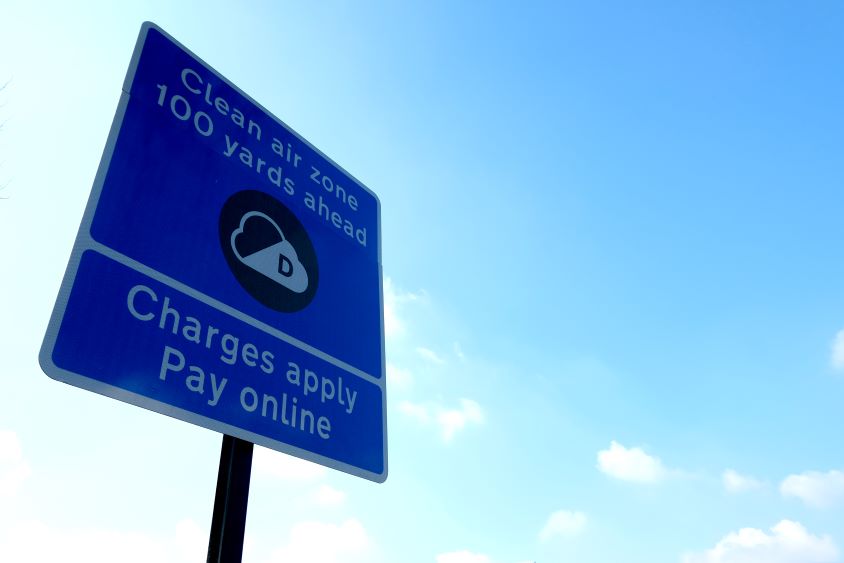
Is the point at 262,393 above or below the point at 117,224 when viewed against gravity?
below

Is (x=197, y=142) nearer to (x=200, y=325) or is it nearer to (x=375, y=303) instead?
(x=200, y=325)

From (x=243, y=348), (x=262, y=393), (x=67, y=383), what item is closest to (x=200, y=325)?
(x=243, y=348)

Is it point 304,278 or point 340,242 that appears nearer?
point 304,278

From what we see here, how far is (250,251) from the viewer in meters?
2.16

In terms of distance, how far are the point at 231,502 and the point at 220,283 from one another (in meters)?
0.67

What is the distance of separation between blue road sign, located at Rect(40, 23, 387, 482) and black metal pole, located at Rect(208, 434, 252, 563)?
0.27 feet

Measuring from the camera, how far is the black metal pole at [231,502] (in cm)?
170

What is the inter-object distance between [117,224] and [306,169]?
1068 millimetres

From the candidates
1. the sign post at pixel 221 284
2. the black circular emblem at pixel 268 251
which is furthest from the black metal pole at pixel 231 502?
the black circular emblem at pixel 268 251

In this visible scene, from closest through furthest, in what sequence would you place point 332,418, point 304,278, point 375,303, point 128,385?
1. point 128,385
2. point 332,418
3. point 304,278
4. point 375,303

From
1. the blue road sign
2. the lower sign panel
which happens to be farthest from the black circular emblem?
the lower sign panel

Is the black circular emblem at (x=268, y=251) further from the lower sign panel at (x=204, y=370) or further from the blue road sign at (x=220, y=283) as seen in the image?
the lower sign panel at (x=204, y=370)

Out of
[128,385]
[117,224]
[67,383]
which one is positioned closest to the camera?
[67,383]

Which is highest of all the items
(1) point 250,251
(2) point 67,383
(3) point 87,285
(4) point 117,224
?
(1) point 250,251
